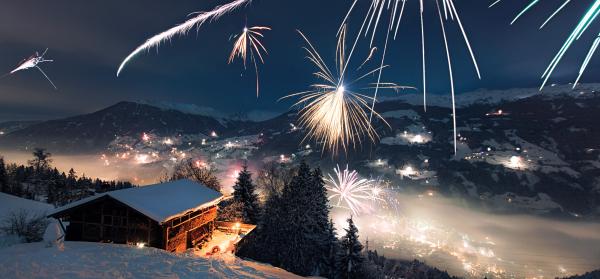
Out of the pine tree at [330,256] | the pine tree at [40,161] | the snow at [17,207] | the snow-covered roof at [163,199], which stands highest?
the pine tree at [40,161]

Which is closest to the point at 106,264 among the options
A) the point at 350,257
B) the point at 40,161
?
the point at 350,257

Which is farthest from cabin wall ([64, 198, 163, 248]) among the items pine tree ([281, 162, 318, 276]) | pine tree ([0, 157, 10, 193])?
pine tree ([0, 157, 10, 193])

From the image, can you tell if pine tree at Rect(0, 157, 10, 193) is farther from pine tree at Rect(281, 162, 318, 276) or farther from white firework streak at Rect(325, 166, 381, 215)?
white firework streak at Rect(325, 166, 381, 215)

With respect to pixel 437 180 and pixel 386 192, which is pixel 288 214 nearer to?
pixel 386 192

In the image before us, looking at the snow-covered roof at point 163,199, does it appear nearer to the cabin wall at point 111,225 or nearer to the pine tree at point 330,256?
the cabin wall at point 111,225

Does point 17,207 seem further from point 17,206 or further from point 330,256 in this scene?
point 330,256

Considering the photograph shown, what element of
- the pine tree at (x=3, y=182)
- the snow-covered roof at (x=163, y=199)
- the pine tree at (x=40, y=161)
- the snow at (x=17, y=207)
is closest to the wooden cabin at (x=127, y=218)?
the snow-covered roof at (x=163, y=199)
